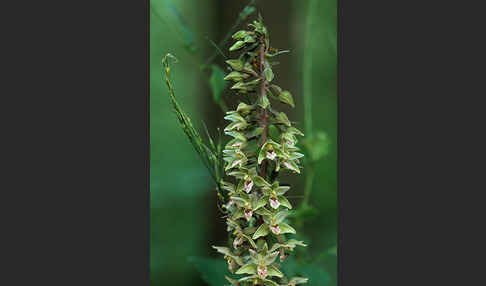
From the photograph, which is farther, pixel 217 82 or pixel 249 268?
pixel 217 82

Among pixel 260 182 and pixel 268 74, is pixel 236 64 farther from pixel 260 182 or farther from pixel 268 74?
pixel 260 182

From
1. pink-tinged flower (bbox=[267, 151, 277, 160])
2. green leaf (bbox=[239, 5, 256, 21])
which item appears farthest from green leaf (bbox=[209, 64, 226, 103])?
pink-tinged flower (bbox=[267, 151, 277, 160])

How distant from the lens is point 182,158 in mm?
2082

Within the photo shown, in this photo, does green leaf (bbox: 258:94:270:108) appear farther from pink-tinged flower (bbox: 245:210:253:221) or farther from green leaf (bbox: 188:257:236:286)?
green leaf (bbox: 188:257:236:286)

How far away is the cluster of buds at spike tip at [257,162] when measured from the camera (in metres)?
1.50

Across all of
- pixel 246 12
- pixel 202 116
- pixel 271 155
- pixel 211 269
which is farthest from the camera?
pixel 202 116

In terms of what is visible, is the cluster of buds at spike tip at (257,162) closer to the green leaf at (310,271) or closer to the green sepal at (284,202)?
the green sepal at (284,202)

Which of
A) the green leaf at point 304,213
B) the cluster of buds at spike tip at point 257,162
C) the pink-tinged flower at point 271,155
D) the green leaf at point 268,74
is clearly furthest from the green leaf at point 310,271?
the green leaf at point 268,74

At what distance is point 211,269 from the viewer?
200cm

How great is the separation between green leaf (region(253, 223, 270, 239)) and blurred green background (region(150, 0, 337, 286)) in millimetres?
564

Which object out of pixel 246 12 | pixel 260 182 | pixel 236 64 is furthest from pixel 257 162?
pixel 246 12

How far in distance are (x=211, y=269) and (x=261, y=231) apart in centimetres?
57

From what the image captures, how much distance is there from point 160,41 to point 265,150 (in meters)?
0.81

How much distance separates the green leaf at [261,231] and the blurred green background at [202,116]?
1.85 ft
